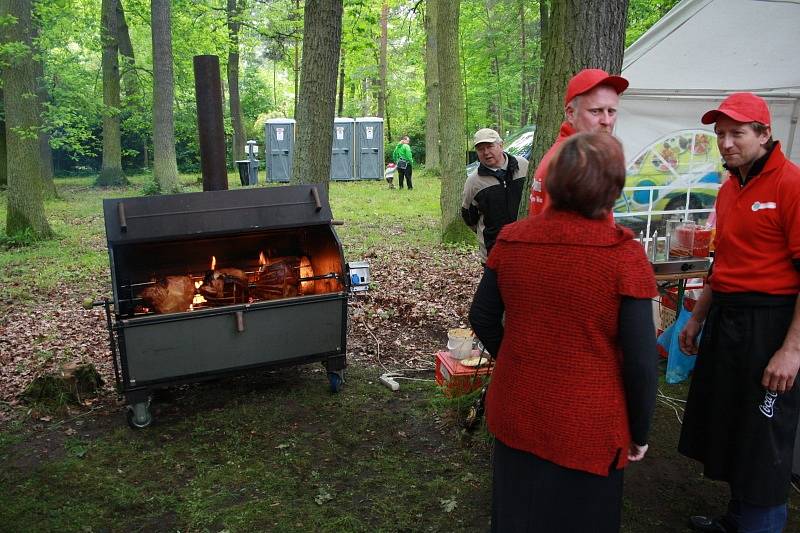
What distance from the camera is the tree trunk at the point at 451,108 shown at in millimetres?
10195

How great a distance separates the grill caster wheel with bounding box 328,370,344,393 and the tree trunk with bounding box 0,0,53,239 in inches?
329

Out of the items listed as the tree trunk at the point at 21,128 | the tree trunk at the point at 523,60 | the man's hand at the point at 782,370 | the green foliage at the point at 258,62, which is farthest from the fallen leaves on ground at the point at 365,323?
the tree trunk at the point at 523,60

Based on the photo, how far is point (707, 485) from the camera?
3777 millimetres

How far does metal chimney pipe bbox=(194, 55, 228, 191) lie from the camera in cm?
504

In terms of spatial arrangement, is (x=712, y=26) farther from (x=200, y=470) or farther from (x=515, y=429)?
(x=200, y=470)

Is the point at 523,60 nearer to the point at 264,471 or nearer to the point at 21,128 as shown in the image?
the point at 21,128

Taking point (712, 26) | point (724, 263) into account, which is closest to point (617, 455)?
point (724, 263)

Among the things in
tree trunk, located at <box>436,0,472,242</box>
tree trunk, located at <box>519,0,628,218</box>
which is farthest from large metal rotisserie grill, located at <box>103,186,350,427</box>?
tree trunk, located at <box>436,0,472,242</box>

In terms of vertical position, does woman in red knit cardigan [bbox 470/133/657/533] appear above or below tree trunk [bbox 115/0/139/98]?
below

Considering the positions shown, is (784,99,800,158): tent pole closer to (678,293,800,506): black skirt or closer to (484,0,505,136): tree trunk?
(678,293,800,506): black skirt

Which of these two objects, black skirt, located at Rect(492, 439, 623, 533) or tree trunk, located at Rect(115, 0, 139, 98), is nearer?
black skirt, located at Rect(492, 439, 623, 533)

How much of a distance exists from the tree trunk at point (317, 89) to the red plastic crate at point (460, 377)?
7.65 ft

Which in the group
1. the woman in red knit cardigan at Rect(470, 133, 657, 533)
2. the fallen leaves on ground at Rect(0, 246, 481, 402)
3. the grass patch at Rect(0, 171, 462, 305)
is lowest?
the fallen leaves on ground at Rect(0, 246, 481, 402)

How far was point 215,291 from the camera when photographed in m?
4.71
